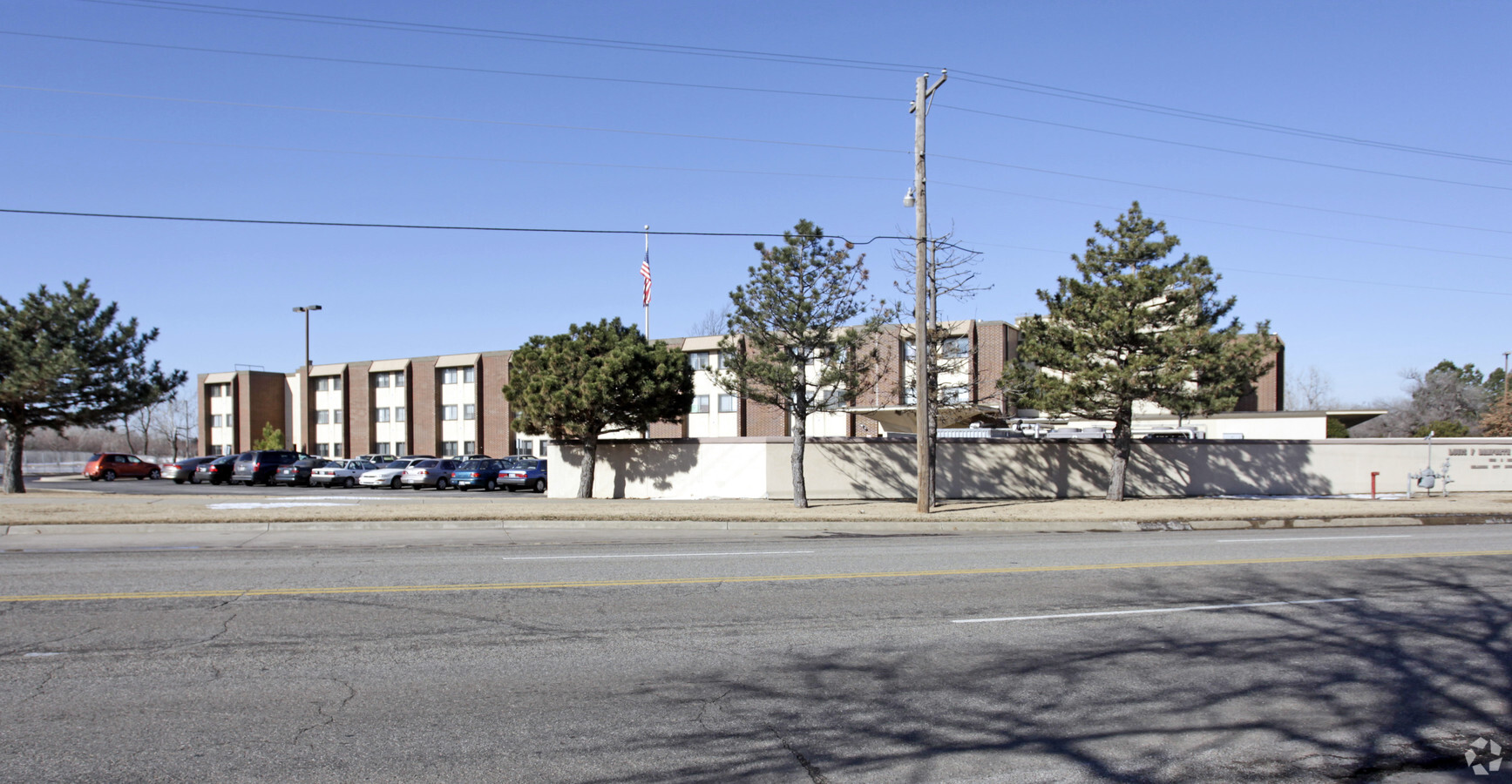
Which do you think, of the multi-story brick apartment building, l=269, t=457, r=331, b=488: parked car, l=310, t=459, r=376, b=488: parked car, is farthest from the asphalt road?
the multi-story brick apartment building

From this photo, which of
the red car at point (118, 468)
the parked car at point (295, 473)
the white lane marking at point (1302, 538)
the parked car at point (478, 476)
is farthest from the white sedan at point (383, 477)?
the white lane marking at point (1302, 538)

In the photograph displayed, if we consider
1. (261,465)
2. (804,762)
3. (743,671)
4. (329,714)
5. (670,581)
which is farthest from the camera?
(261,465)

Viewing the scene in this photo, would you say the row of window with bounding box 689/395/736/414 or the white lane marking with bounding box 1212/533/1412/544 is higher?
the row of window with bounding box 689/395/736/414

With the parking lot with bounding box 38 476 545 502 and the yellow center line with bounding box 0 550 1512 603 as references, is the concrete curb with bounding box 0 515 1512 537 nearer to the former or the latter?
the yellow center line with bounding box 0 550 1512 603

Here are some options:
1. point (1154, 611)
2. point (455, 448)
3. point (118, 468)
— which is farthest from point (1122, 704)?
point (455, 448)

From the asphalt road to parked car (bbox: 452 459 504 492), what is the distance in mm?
27769

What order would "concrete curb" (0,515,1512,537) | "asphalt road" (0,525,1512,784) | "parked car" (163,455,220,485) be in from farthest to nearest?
"parked car" (163,455,220,485), "concrete curb" (0,515,1512,537), "asphalt road" (0,525,1512,784)

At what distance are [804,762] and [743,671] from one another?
1.79 m

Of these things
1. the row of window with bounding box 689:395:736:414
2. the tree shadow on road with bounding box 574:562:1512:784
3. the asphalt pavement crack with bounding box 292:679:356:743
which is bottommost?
the tree shadow on road with bounding box 574:562:1512:784

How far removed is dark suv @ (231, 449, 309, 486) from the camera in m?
42.3

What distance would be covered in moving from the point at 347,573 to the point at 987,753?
8423mm

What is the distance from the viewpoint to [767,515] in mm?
20125

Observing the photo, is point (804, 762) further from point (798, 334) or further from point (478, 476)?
point (478, 476)

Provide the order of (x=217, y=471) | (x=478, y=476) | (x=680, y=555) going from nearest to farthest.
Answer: (x=680, y=555), (x=478, y=476), (x=217, y=471)
